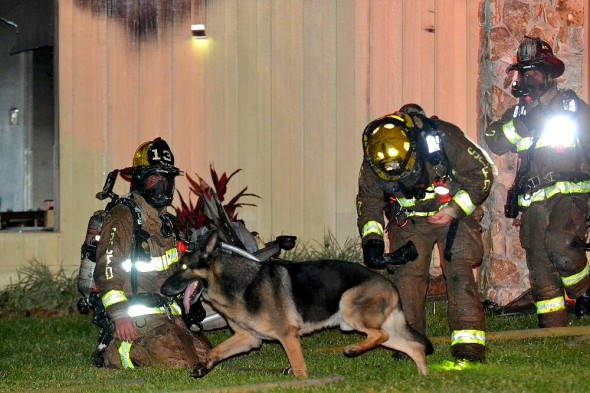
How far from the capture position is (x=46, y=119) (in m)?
13.4

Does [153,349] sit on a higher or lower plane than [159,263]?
lower

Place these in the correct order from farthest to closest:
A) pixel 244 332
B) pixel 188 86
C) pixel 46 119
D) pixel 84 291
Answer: pixel 46 119, pixel 188 86, pixel 84 291, pixel 244 332

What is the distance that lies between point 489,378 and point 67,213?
6.23 m

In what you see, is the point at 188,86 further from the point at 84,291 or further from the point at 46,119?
the point at 84,291

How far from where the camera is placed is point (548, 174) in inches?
351

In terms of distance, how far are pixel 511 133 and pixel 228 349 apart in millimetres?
3190

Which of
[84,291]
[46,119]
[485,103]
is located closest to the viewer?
[84,291]

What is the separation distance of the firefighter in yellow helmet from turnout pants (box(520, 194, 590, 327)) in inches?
114

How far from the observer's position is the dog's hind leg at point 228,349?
24.0ft

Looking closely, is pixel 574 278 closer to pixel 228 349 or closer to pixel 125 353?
pixel 228 349

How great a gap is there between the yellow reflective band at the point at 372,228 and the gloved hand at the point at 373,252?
7cm

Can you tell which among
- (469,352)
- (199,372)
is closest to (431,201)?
(469,352)

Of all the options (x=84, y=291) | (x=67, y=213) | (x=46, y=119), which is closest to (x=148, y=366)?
(x=84, y=291)

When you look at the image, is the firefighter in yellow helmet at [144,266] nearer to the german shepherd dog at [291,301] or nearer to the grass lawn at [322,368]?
the grass lawn at [322,368]
